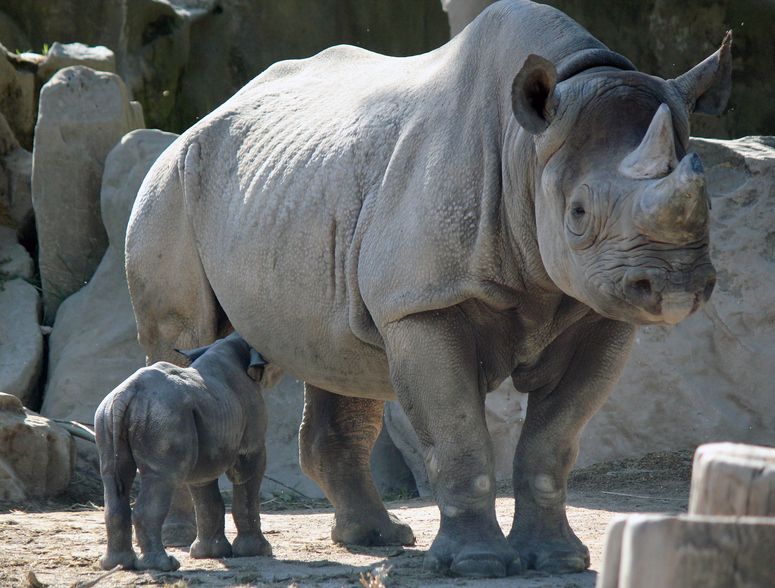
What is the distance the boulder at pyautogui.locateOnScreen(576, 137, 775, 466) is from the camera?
6816mm

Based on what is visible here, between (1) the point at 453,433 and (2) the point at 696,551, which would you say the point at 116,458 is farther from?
(2) the point at 696,551

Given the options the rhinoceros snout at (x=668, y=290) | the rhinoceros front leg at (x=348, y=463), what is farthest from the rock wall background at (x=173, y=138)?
the rhinoceros snout at (x=668, y=290)

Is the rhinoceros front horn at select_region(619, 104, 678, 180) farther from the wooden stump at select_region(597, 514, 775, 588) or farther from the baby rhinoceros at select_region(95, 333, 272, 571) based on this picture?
the baby rhinoceros at select_region(95, 333, 272, 571)

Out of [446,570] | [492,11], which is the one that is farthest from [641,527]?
[492,11]

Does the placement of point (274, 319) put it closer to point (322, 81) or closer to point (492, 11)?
point (322, 81)

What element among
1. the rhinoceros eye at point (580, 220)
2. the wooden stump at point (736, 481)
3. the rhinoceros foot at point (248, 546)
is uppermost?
the rhinoceros eye at point (580, 220)

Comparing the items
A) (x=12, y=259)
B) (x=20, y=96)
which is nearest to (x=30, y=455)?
(x=12, y=259)

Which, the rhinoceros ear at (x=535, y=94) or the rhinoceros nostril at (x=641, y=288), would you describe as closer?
the rhinoceros nostril at (x=641, y=288)

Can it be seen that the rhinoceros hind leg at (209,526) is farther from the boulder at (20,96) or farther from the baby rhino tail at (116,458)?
the boulder at (20,96)

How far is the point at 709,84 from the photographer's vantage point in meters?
3.99

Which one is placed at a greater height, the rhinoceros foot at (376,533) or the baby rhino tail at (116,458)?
the baby rhino tail at (116,458)

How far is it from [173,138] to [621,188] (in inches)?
263

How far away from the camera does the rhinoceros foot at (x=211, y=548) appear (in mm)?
4539

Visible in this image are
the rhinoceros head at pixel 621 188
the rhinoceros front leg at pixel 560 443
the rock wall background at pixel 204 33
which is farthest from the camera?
the rock wall background at pixel 204 33
